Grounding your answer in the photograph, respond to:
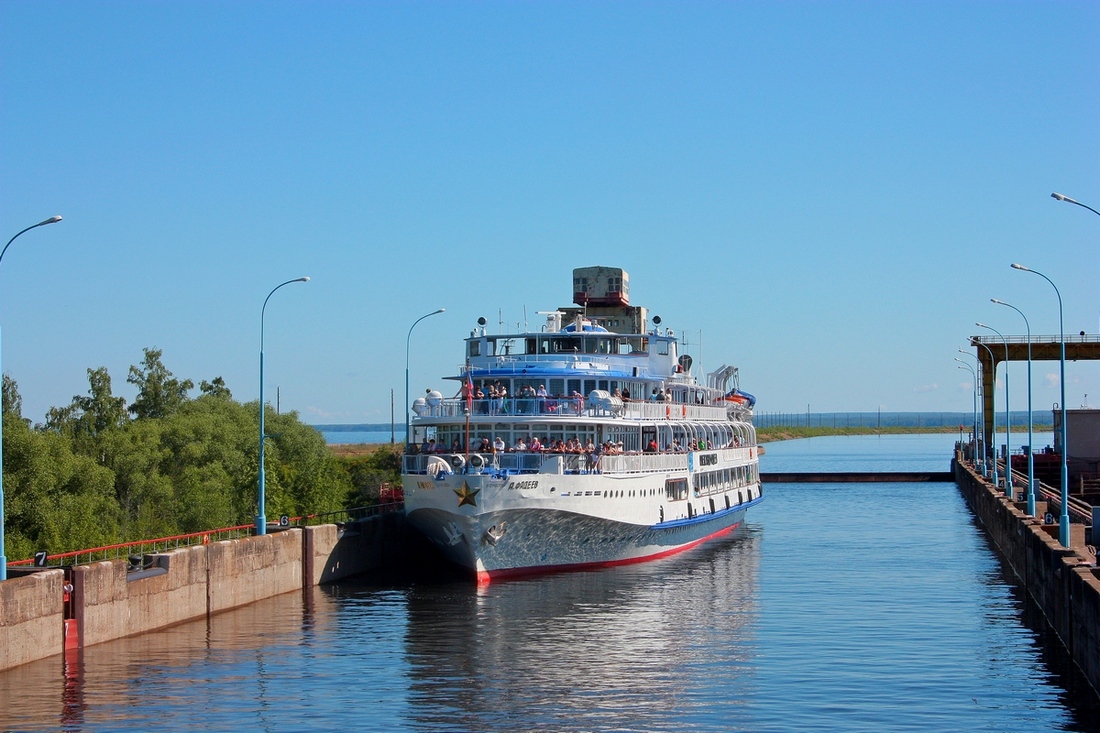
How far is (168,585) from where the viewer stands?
3356 cm

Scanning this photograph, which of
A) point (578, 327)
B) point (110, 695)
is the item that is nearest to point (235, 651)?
point (110, 695)

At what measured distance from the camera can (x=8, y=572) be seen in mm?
28969

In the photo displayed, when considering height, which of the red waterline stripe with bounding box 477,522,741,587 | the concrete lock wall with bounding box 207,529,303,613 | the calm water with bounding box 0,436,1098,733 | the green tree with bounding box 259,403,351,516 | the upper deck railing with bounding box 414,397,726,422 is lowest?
the calm water with bounding box 0,436,1098,733

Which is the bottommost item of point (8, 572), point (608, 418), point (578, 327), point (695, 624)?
point (695, 624)

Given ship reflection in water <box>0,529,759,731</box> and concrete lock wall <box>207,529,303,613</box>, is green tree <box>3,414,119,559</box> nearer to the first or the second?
concrete lock wall <box>207,529,303,613</box>

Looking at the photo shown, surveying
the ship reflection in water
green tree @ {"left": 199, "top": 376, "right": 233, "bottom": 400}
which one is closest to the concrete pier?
the ship reflection in water

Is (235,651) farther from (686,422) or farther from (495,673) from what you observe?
(686,422)

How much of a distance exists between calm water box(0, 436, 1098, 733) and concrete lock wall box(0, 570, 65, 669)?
528 mm

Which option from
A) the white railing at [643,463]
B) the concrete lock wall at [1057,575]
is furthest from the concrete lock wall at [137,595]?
the concrete lock wall at [1057,575]

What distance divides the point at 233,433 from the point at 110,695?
157ft

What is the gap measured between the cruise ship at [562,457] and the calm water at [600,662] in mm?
1553

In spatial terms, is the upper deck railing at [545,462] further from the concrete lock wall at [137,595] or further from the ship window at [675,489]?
the concrete lock wall at [137,595]

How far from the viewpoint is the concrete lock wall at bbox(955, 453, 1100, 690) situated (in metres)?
25.7

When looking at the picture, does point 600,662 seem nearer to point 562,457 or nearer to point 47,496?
point 562,457
